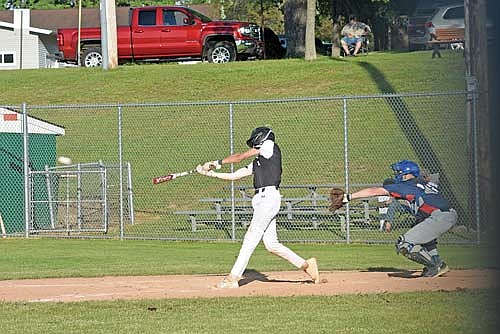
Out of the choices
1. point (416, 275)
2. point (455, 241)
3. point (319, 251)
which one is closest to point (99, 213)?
point (319, 251)

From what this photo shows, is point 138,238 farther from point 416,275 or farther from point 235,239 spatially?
point 416,275

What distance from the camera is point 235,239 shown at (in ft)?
57.1

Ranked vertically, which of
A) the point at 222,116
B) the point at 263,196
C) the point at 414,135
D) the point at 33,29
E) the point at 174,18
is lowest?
the point at 263,196

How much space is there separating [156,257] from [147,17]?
56.4ft

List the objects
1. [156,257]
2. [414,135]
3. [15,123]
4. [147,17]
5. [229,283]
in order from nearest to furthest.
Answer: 1. [229,283]
2. [156,257]
3. [15,123]
4. [414,135]
5. [147,17]

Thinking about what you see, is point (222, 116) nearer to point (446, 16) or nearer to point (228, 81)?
point (228, 81)

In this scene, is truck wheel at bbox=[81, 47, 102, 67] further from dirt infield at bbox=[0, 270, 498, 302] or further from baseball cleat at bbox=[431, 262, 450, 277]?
baseball cleat at bbox=[431, 262, 450, 277]

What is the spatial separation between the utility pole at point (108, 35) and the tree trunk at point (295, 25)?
7182 millimetres

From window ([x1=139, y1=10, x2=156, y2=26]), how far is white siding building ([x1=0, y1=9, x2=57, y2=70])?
1802 cm

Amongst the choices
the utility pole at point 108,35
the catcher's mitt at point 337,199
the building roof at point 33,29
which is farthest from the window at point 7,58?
the catcher's mitt at point 337,199

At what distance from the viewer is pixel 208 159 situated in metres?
22.8

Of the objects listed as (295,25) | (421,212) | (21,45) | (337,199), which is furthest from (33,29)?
(337,199)

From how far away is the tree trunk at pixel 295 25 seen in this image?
113 ft

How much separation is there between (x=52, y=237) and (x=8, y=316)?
368 inches
